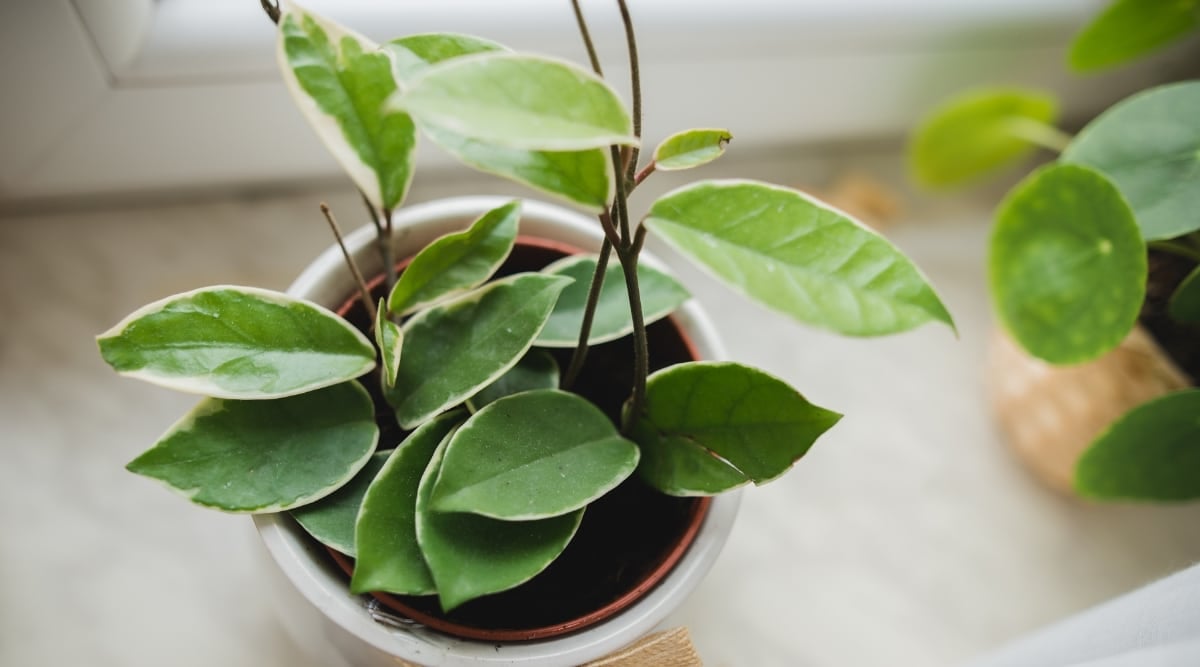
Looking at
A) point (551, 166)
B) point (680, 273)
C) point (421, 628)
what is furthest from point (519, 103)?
point (680, 273)

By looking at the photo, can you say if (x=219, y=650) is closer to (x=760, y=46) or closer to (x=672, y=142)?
(x=672, y=142)

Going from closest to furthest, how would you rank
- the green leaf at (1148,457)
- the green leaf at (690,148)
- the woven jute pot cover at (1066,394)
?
1. the green leaf at (690,148)
2. the green leaf at (1148,457)
3. the woven jute pot cover at (1066,394)

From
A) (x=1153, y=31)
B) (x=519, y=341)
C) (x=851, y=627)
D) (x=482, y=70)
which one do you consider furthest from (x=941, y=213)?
(x=482, y=70)

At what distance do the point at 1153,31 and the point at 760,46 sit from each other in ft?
1.09

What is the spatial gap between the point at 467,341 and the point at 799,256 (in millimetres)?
200

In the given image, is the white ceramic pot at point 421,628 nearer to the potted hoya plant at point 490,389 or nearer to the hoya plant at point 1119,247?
the potted hoya plant at point 490,389

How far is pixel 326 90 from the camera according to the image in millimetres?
441

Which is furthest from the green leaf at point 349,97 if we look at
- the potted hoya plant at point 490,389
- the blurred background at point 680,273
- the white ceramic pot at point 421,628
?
the blurred background at point 680,273

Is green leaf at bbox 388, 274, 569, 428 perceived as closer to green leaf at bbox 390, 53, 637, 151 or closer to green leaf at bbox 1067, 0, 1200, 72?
green leaf at bbox 390, 53, 637, 151

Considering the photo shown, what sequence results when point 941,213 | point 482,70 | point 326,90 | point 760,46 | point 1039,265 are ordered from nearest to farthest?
point 482,70 < point 326,90 < point 1039,265 < point 760,46 < point 941,213

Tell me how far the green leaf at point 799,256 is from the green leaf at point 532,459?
0.14 m

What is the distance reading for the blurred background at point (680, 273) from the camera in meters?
0.71

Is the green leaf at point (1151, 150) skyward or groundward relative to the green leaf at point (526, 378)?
skyward

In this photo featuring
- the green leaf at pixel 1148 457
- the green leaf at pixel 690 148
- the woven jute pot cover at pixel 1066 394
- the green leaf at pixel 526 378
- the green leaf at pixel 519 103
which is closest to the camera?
the green leaf at pixel 519 103
